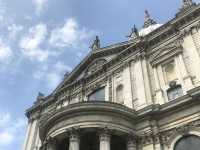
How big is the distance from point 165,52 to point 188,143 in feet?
26.9

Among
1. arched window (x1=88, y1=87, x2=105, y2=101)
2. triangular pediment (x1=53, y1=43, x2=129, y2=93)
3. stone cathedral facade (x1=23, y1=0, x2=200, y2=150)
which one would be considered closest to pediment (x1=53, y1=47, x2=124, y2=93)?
triangular pediment (x1=53, y1=43, x2=129, y2=93)

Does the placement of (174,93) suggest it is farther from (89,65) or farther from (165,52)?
(89,65)

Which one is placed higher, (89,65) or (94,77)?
(89,65)

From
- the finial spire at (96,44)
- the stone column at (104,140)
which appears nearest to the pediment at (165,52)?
the stone column at (104,140)

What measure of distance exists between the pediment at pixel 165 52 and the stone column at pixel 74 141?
30.0ft

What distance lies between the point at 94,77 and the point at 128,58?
414 centimetres

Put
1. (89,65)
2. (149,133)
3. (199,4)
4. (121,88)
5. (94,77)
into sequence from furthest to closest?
(89,65) < (94,77) < (121,88) < (199,4) < (149,133)

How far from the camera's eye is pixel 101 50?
29297 millimetres

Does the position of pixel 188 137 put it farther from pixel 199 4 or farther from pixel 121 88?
pixel 199 4

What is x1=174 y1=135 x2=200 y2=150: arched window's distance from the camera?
56.9 ft

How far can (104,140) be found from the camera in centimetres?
1817

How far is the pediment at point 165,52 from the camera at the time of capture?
889 inches

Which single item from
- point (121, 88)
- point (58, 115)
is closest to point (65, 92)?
point (121, 88)

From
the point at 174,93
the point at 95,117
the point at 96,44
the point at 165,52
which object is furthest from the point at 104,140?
the point at 96,44
